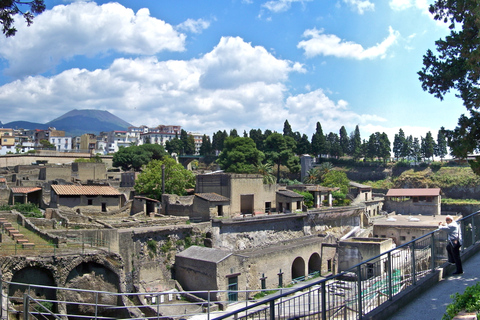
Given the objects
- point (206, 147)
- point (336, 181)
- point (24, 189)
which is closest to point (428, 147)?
point (336, 181)

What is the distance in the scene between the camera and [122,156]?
6359 centimetres

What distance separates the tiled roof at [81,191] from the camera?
29.8 metres

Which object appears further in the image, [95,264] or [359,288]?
[95,264]

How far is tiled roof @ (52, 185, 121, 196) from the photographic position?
29.8m

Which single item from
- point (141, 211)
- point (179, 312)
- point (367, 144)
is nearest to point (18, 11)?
point (179, 312)

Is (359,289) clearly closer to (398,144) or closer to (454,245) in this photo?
(454,245)

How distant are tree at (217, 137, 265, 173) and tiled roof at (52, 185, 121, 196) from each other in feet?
85.5

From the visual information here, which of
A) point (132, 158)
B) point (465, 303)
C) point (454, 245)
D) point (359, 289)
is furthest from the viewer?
point (132, 158)

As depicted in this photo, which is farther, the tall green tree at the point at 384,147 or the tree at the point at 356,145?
the tree at the point at 356,145

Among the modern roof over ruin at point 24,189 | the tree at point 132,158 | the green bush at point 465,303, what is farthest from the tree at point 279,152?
the green bush at point 465,303

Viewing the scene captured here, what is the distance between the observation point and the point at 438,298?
319 inches

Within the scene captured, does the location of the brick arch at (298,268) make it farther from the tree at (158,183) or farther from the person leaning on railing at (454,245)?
the person leaning on railing at (454,245)

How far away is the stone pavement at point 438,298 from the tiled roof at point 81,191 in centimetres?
2675

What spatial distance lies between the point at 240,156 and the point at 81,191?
3059cm
